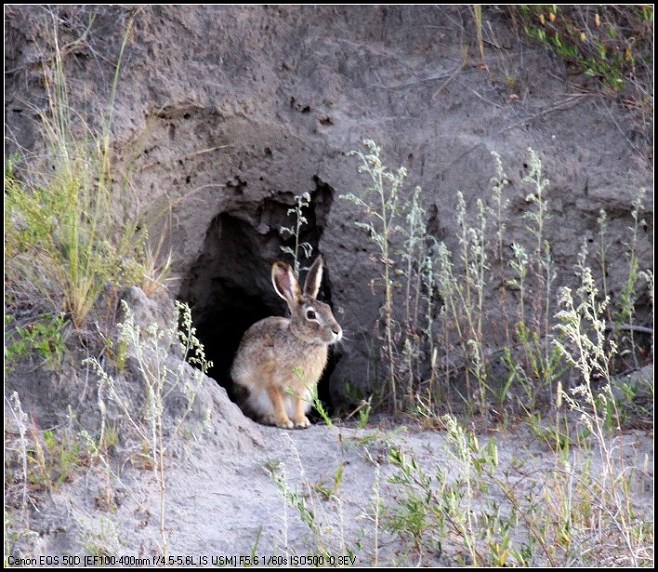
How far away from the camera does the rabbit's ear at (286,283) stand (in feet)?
21.6

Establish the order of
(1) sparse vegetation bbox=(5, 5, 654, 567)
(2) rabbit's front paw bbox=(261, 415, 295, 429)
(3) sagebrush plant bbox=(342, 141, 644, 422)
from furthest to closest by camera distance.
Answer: (2) rabbit's front paw bbox=(261, 415, 295, 429) < (3) sagebrush plant bbox=(342, 141, 644, 422) < (1) sparse vegetation bbox=(5, 5, 654, 567)

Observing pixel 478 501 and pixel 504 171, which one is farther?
pixel 504 171

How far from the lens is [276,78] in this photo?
23.9 feet

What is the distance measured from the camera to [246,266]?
26.1 feet

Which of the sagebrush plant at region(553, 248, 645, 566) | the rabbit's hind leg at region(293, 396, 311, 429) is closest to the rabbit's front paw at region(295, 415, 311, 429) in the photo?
the rabbit's hind leg at region(293, 396, 311, 429)

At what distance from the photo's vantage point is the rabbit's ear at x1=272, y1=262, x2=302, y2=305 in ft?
21.6

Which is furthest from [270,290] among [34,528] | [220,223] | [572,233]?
[34,528]

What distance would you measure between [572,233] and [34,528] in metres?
4.06

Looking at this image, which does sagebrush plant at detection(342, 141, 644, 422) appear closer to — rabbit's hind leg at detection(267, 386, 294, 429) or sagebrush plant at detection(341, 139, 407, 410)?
sagebrush plant at detection(341, 139, 407, 410)

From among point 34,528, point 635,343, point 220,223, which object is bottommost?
point 34,528

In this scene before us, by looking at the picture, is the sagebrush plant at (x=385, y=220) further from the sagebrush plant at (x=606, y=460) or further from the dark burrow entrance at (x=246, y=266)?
the sagebrush plant at (x=606, y=460)

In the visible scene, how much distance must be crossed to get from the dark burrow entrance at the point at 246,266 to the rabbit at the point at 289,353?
0.36 metres

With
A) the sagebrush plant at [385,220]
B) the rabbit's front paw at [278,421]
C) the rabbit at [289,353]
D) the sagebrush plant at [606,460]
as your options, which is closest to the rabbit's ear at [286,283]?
the rabbit at [289,353]

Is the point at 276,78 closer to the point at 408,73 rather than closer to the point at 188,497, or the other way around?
the point at 408,73
